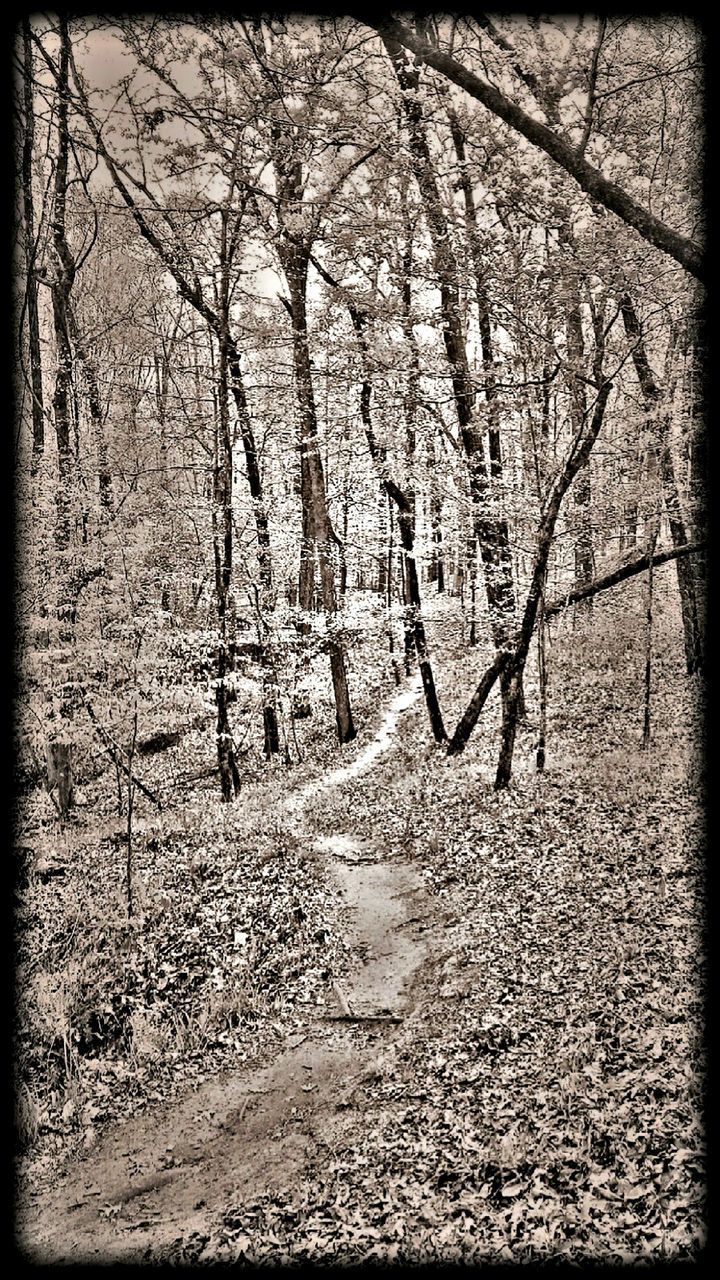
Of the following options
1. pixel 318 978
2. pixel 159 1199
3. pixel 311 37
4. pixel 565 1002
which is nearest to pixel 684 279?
pixel 311 37

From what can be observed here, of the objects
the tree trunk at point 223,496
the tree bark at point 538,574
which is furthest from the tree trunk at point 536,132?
the tree trunk at point 223,496

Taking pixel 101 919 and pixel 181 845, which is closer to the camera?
pixel 101 919

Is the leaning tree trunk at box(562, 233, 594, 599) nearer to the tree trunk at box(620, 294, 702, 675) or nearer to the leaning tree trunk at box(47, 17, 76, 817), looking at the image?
the tree trunk at box(620, 294, 702, 675)

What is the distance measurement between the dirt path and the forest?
4 centimetres

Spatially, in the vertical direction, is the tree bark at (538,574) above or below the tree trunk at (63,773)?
above

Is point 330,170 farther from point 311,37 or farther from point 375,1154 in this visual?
point 375,1154

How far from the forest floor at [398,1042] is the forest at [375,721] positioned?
0.12 feet

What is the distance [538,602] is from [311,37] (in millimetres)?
8905

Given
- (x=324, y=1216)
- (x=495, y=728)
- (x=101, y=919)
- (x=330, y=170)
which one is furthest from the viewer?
(x=495, y=728)

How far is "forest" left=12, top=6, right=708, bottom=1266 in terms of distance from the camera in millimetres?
5141

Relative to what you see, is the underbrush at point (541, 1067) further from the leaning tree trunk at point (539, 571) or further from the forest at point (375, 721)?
the leaning tree trunk at point (539, 571)

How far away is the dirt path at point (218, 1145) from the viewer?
522 cm

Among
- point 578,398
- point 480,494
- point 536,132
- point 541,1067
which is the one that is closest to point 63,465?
point 480,494

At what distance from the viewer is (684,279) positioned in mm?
7801
